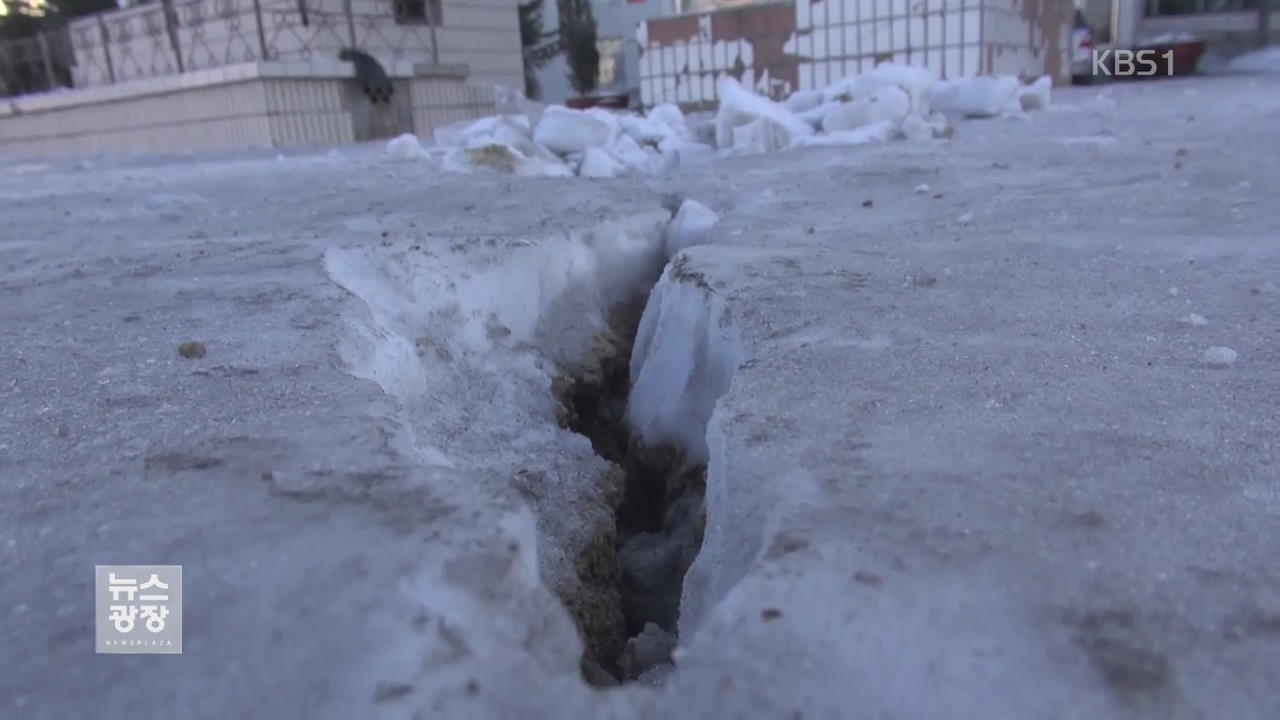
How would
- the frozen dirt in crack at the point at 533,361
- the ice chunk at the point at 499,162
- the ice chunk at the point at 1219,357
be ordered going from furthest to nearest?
the ice chunk at the point at 499,162
the frozen dirt in crack at the point at 533,361
the ice chunk at the point at 1219,357

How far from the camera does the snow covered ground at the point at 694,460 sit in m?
0.75

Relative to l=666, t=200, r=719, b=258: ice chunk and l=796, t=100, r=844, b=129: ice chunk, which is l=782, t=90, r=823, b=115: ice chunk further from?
l=666, t=200, r=719, b=258: ice chunk

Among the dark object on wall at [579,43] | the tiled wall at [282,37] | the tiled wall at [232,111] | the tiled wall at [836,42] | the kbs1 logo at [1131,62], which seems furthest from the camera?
the dark object on wall at [579,43]

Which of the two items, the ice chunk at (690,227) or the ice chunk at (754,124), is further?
the ice chunk at (754,124)

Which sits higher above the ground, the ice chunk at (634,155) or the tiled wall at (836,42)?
the tiled wall at (836,42)

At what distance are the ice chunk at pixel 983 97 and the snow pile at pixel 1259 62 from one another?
5.49 metres

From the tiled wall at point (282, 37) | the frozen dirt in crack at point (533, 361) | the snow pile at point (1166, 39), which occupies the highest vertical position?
the tiled wall at point (282, 37)

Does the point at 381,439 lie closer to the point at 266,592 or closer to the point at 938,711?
the point at 266,592

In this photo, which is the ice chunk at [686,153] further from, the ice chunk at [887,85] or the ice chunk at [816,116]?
the ice chunk at [887,85]

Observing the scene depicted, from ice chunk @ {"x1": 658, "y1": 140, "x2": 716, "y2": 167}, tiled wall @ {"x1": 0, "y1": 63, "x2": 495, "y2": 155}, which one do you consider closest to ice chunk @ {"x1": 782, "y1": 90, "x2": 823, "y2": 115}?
ice chunk @ {"x1": 658, "y1": 140, "x2": 716, "y2": 167}

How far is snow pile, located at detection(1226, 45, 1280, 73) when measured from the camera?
965cm

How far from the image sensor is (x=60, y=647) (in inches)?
31.2

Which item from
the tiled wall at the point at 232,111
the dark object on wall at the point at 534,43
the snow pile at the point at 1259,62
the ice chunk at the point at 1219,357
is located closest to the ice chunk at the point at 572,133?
the tiled wall at the point at 232,111

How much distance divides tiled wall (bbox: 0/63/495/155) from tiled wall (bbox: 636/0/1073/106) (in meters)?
1.88
